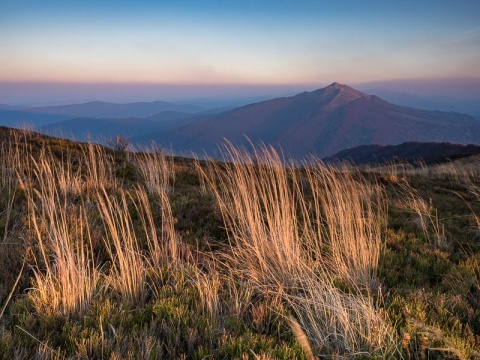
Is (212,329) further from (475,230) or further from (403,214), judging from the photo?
(403,214)

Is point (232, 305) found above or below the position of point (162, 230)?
below

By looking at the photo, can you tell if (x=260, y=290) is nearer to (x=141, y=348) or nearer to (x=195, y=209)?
(x=141, y=348)

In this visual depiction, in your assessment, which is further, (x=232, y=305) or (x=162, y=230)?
(x=162, y=230)

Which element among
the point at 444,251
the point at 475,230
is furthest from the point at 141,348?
the point at 475,230

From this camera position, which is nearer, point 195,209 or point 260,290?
point 260,290

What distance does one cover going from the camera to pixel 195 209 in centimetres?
648

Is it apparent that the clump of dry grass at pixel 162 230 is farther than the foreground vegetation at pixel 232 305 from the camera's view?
Yes

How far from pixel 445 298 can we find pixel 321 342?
1.75m

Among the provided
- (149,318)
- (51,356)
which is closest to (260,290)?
(149,318)

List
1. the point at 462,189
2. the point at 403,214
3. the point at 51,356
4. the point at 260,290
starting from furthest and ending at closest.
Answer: the point at 462,189
the point at 403,214
the point at 260,290
the point at 51,356

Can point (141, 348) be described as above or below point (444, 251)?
above

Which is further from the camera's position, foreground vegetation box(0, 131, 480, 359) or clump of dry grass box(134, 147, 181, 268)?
clump of dry grass box(134, 147, 181, 268)

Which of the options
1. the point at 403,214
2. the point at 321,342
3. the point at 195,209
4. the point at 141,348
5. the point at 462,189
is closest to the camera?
the point at 141,348

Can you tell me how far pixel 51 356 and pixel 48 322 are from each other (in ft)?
1.80
